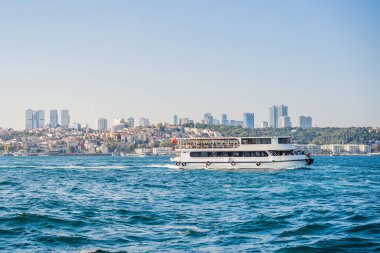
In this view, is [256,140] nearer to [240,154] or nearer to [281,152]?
[240,154]

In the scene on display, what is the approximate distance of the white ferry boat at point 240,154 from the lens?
66.5m

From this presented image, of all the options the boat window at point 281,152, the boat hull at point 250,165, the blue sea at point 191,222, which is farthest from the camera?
the boat window at point 281,152

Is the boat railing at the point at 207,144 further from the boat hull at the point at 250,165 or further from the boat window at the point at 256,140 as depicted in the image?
the boat hull at the point at 250,165

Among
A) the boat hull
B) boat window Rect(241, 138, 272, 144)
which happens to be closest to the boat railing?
boat window Rect(241, 138, 272, 144)

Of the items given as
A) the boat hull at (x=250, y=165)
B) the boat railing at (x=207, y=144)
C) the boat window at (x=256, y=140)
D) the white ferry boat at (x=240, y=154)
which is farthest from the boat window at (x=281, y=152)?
the boat railing at (x=207, y=144)

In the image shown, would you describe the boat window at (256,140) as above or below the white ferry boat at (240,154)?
above

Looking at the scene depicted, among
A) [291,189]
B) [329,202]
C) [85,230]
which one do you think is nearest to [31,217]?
[85,230]

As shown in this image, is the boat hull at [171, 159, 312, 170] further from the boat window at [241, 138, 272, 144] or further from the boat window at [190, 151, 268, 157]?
the boat window at [241, 138, 272, 144]

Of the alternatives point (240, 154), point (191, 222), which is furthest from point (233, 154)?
point (191, 222)

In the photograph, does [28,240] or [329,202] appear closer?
[28,240]

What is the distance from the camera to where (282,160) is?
218 feet

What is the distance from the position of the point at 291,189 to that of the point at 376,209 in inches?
490

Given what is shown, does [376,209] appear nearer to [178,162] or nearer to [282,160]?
[282,160]

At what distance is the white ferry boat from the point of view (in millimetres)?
66500
